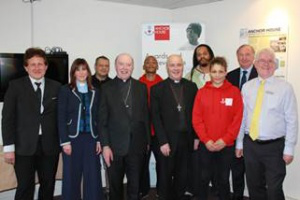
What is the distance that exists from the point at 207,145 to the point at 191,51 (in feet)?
7.31

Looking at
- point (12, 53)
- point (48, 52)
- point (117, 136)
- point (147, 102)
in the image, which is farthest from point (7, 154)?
point (48, 52)

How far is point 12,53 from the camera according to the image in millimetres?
4016

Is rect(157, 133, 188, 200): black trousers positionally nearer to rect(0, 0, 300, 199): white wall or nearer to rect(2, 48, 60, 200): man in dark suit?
rect(2, 48, 60, 200): man in dark suit

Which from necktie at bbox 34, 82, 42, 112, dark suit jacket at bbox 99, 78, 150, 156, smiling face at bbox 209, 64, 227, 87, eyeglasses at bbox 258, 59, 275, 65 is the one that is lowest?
dark suit jacket at bbox 99, 78, 150, 156

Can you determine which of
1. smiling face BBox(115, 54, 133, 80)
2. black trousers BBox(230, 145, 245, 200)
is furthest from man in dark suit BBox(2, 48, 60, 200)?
black trousers BBox(230, 145, 245, 200)

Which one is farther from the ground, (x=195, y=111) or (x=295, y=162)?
(x=195, y=111)

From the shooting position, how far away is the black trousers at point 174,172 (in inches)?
128

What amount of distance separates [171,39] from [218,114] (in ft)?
7.31

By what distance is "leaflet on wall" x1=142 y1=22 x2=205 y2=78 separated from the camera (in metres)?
5.01

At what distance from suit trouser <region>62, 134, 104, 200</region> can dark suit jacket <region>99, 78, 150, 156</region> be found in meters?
0.17

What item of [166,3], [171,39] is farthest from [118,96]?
[166,3]

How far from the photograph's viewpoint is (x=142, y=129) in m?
3.15

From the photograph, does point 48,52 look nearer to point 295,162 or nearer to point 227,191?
point 227,191

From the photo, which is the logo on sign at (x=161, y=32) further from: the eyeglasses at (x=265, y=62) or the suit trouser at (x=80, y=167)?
the suit trouser at (x=80, y=167)
